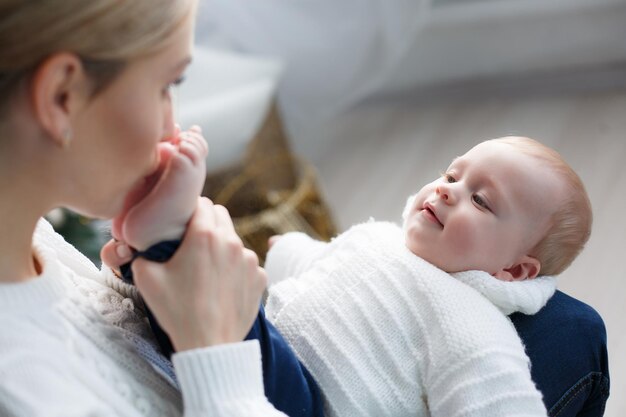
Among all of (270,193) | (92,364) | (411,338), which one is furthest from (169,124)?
(270,193)

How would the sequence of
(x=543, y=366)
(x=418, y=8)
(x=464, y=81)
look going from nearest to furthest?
(x=543, y=366)
(x=418, y=8)
(x=464, y=81)

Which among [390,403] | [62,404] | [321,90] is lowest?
[321,90]

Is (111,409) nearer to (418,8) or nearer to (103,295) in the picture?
(103,295)

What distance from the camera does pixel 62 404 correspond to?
824 millimetres

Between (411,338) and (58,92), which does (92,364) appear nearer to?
(58,92)

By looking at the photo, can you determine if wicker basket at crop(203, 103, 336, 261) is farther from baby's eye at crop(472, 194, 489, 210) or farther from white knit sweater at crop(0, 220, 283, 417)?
white knit sweater at crop(0, 220, 283, 417)

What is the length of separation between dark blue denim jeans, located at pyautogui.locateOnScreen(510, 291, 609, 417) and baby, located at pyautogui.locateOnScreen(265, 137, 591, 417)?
0.12 ft

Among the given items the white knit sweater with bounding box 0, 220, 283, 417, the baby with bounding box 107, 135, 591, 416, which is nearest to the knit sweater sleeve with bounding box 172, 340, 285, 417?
the white knit sweater with bounding box 0, 220, 283, 417

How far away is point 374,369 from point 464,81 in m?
1.89

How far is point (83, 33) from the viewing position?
76cm

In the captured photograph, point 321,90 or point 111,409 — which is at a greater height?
point 111,409

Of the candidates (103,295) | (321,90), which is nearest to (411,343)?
(103,295)

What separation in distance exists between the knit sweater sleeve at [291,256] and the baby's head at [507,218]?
186 mm

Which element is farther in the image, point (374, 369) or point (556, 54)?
point (556, 54)
